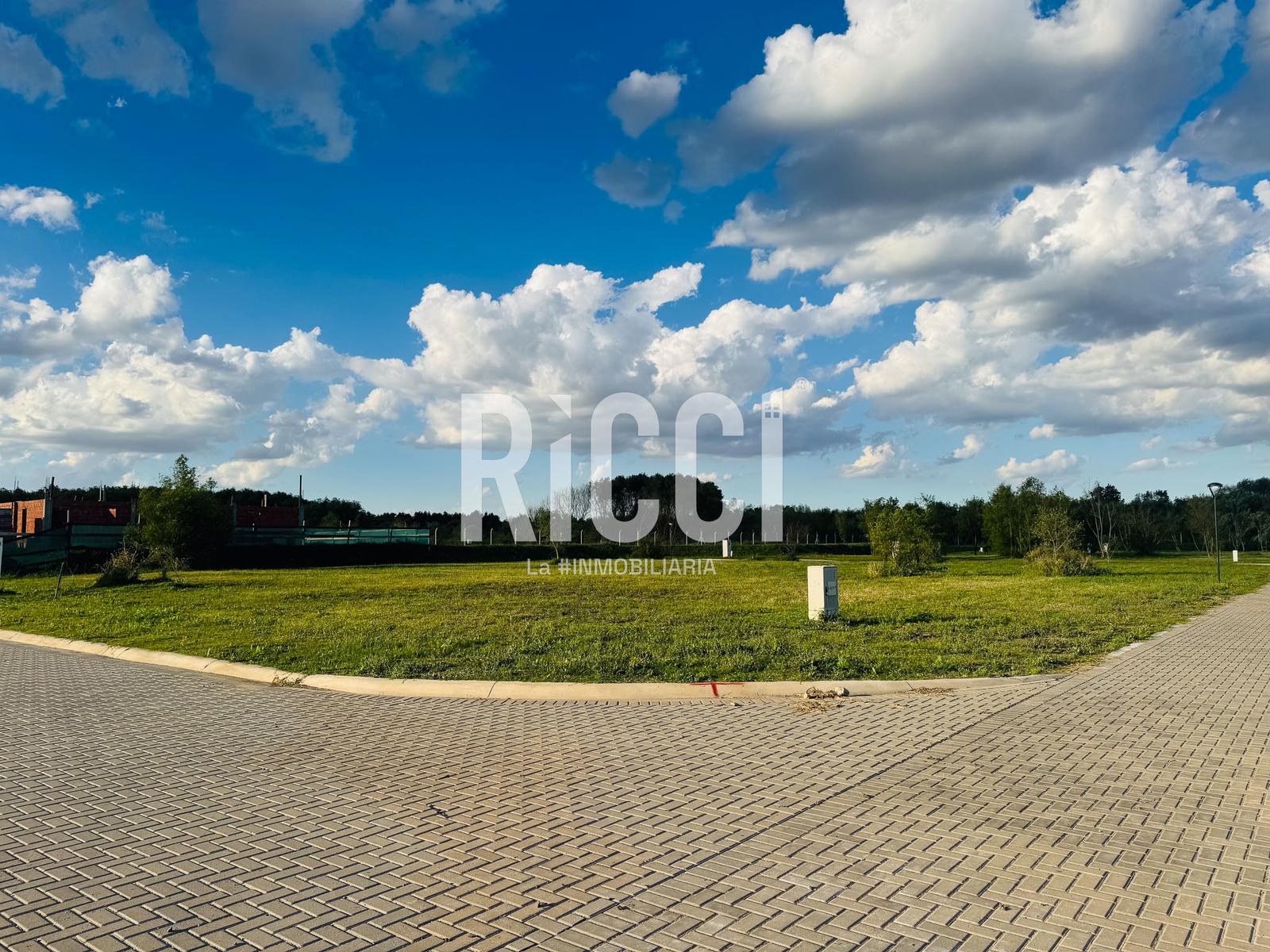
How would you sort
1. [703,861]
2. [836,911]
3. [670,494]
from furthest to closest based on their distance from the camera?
[670,494], [703,861], [836,911]

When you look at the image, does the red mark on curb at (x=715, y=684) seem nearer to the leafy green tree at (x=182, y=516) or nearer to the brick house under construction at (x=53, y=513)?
the leafy green tree at (x=182, y=516)

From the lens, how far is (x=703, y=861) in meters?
4.39

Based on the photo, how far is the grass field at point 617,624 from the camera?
34.4 feet

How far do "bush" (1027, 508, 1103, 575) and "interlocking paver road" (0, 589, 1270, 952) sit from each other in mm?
23508

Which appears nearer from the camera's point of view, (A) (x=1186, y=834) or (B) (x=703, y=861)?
(B) (x=703, y=861)

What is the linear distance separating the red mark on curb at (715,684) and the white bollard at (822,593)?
5.31 m

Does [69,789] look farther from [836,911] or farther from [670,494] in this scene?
[670,494]

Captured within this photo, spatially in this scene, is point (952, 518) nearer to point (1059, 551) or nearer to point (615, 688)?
point (1059, 551)

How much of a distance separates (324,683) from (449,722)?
2699 mm

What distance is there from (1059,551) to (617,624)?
22159mm

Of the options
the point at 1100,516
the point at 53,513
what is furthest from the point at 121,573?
the point at 1100,516

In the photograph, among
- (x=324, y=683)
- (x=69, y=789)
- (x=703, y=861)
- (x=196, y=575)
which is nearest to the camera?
(x=703, y=861)

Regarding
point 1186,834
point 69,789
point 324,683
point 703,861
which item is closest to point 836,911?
point 703,861

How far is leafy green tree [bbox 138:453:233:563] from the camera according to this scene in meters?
30.7
